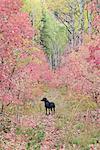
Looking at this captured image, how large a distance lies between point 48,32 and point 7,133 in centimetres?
4382

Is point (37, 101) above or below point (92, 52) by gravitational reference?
below

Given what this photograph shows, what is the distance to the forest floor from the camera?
51.5 ft

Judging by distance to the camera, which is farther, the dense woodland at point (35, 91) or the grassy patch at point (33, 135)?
the dense woodland at point (35, 91)

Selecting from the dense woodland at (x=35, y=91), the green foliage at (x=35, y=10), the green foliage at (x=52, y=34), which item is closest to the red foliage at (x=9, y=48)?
the dense woodland at (x=35, y=91)

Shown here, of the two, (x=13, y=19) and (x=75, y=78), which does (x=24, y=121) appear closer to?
(x=75, y=78)

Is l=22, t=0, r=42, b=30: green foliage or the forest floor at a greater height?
l=22, t=0, r=42, b=30: green foliage

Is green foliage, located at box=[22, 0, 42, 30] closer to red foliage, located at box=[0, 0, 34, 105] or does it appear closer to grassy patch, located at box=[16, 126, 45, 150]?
red foliage, located at box=[0, 0, 34, 105]

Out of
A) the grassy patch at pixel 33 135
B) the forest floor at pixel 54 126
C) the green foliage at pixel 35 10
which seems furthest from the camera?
the green foliage at pixel 35 10

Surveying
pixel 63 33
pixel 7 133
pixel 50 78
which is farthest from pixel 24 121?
pixel 63 33

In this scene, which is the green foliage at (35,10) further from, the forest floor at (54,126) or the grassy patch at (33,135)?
the grassy patch at (33,135)

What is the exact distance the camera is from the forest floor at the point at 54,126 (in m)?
15.7

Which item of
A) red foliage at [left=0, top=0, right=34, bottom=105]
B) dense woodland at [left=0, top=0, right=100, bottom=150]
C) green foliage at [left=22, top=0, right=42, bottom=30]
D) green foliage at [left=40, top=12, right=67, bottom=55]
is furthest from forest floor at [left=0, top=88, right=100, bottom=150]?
green foliage at [left=40, top=12, right=67, bottom=55]

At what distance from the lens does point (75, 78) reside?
20.8 metres

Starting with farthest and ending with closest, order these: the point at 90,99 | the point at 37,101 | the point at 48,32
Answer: the point at 48,32
the point at 37,101
the point at 90,99
